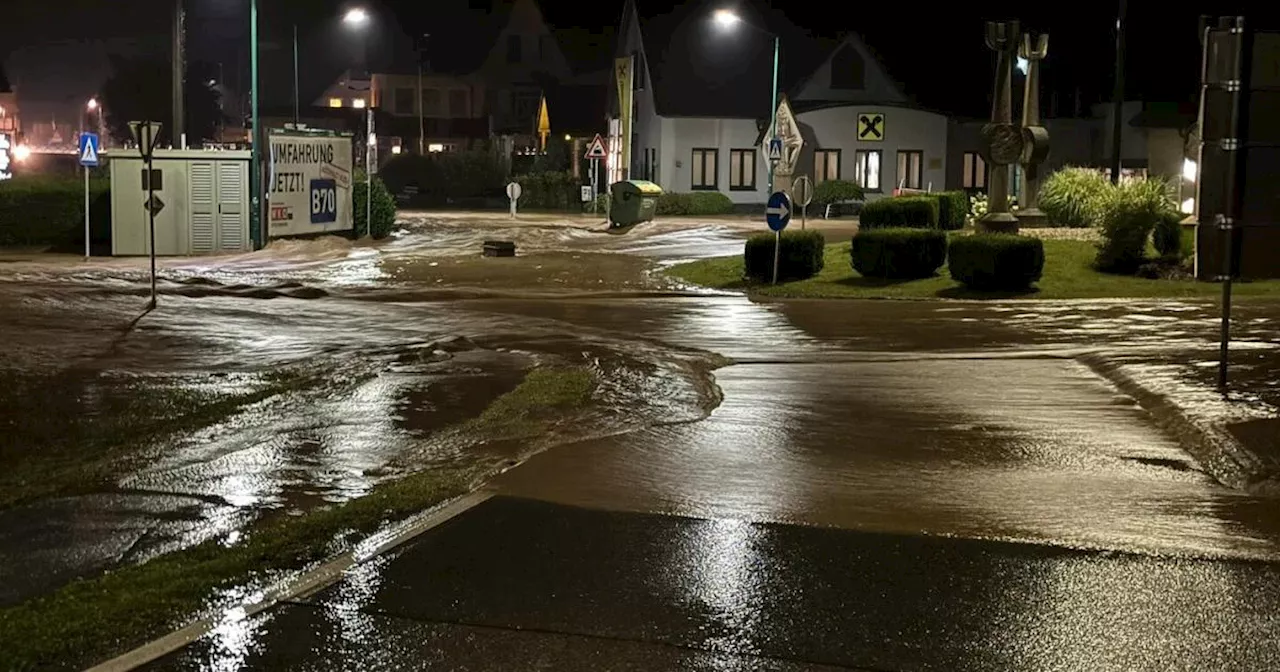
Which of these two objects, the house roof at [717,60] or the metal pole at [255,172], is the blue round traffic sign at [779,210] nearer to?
the metal pole at [255,172]

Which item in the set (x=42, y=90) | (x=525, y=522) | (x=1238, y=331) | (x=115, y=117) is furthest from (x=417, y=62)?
(x=525, y=522)

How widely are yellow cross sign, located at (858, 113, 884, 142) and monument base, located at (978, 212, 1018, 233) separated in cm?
2648

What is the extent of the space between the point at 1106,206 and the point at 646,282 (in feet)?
26.6

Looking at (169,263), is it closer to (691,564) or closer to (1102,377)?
(1102,377)

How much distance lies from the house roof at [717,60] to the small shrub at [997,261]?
106 ft

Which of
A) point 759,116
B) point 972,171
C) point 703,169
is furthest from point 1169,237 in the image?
point 972,171

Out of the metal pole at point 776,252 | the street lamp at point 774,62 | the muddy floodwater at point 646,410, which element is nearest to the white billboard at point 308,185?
the muddy floodwater at point 646,410

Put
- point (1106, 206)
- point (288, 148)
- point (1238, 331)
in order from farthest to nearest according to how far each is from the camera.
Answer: point (288, 148)
point (1106, 206)
point (1238, 331)

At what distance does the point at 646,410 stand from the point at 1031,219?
66.3 ft

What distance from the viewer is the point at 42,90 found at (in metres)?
99.1

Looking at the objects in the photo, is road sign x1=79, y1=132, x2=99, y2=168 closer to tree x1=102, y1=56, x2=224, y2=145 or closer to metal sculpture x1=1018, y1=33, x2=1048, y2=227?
metal sculpture x1=1018, y1=33, x2=1048, y2=227

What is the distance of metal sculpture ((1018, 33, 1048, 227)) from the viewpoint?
29.1 meters

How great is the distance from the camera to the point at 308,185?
33875 millimetres

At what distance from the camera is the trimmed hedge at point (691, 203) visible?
49688mm
